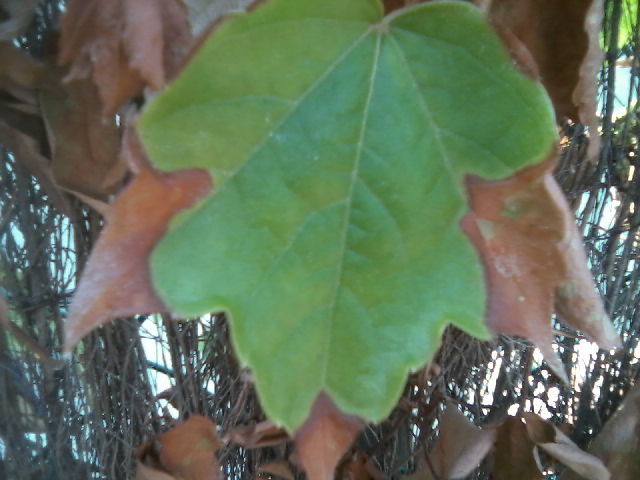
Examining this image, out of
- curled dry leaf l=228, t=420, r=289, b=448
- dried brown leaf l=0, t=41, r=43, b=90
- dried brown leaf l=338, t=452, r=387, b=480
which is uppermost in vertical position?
dried brown leaf l=0, t=41, r=43, b=90

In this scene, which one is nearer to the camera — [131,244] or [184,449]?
[131,244]

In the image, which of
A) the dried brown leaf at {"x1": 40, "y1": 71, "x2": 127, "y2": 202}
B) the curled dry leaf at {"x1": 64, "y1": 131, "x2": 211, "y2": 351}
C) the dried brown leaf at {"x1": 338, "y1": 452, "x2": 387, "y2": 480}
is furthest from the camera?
the dried brown leaf at {"x1": 338, "y1": 452, "x2": 387, "y2": 480}

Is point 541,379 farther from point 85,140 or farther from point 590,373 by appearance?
point 85,140

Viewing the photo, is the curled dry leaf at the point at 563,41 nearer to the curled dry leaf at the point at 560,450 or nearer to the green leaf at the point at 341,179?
the green leaf at the point at 341,179

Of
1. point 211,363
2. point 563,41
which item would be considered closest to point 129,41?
point 563,41

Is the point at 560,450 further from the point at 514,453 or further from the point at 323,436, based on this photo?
the point at 323,436

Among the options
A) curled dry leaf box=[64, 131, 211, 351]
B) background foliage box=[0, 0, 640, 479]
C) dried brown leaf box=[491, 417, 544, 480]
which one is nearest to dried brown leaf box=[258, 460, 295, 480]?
background foliage box=[0, 0, 640, 479]

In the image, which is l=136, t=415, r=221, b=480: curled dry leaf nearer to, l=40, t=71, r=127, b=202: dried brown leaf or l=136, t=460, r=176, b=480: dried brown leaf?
l=136, t=460, r=176, b=480: dried brown leaf
